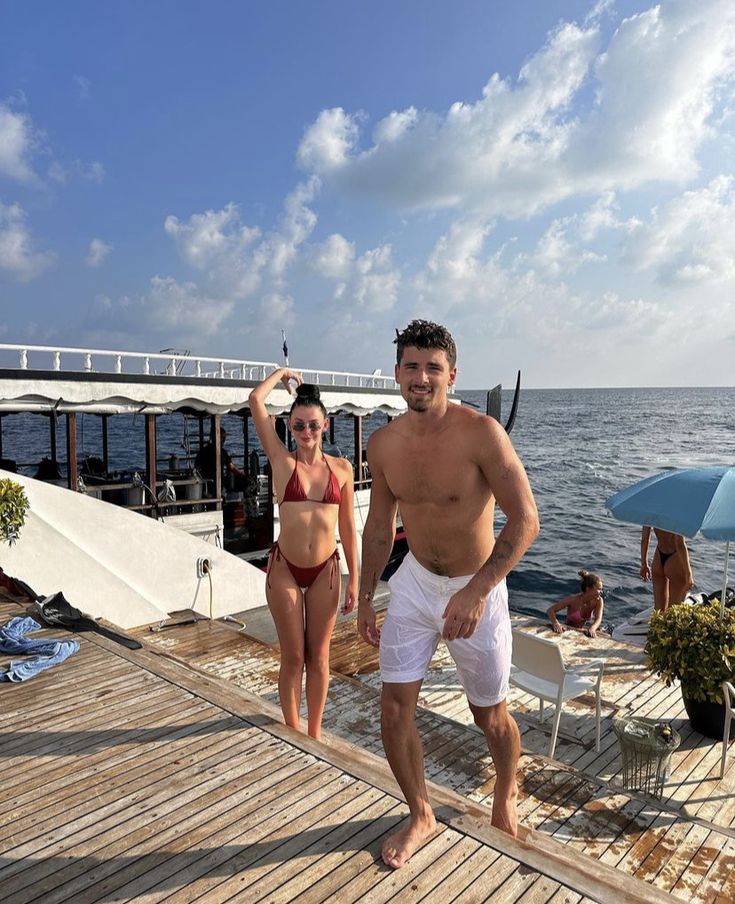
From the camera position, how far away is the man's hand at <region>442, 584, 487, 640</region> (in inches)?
97.7

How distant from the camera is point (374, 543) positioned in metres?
3.17

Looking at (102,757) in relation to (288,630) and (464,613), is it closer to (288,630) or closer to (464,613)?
(288,630)

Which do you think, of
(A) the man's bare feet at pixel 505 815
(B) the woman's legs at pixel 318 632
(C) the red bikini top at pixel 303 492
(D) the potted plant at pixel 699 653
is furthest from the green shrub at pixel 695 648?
(C) the red bikini top at pixel 303 492

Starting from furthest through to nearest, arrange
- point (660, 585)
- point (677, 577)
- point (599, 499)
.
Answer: point (599, 499), point (660, 585), point (677, 577)

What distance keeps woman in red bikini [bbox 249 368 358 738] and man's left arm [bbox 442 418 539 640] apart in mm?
1574

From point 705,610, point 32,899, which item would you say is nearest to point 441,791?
point 32,899

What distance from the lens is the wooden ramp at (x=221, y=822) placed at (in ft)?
7.94

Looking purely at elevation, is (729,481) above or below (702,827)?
above

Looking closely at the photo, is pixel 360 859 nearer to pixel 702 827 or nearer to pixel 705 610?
pixel 702 827

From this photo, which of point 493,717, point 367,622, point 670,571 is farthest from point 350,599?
point 670,571

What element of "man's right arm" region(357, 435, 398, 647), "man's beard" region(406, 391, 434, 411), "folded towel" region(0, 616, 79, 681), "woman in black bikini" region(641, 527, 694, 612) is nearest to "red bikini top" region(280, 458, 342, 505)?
"man's right arm" region(357, 435, 398, 647)

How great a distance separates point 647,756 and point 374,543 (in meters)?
2.80

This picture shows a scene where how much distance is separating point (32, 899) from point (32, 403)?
327 inches

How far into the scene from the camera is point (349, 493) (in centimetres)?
427
